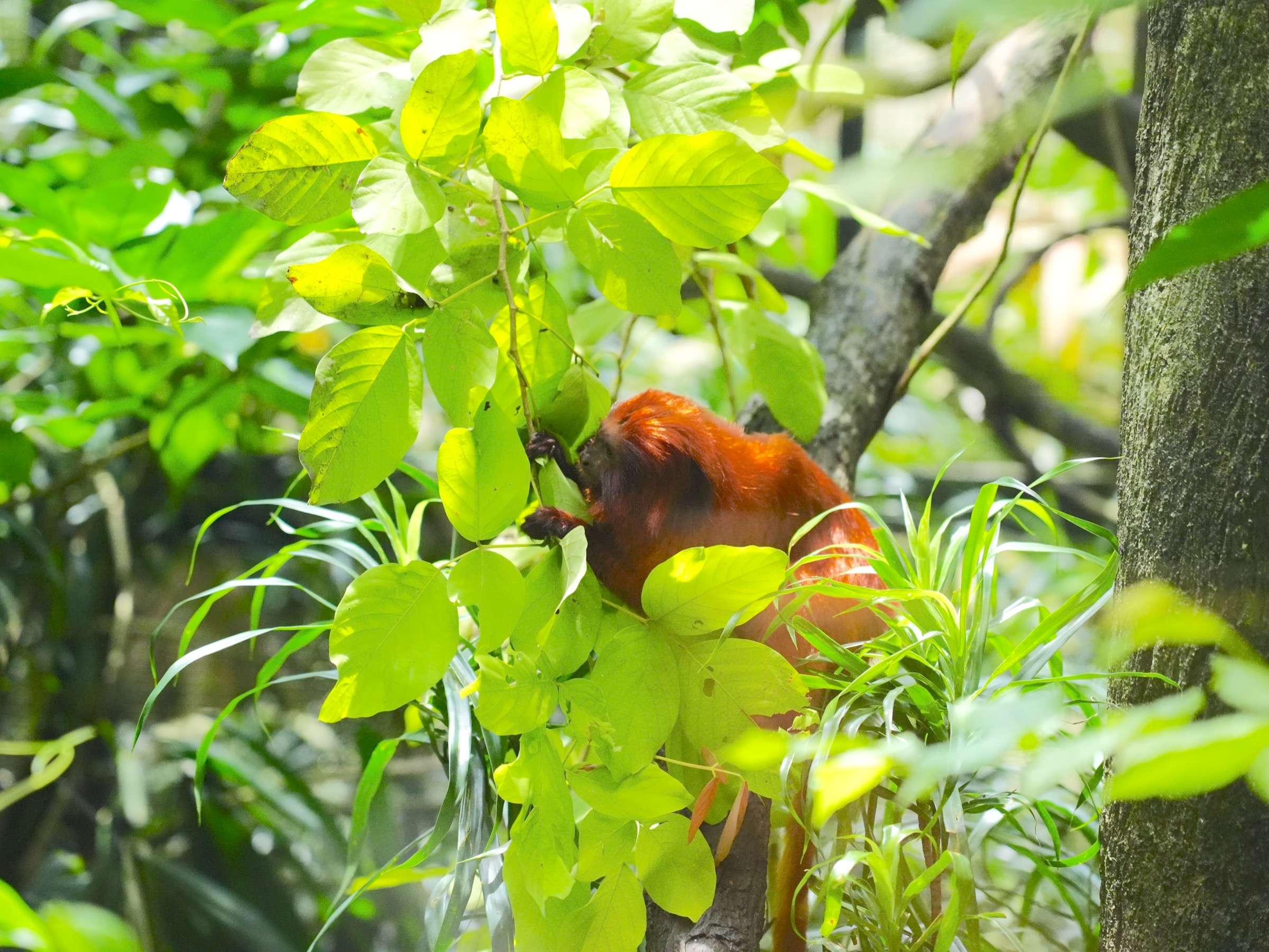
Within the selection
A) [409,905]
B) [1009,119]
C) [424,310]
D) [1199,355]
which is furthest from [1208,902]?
[409,905]

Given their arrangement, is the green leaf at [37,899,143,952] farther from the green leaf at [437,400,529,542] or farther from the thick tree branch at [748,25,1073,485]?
the thick tree branch at [748,25,1073,485]

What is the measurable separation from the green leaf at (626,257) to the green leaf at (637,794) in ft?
1.01

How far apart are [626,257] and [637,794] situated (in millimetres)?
354

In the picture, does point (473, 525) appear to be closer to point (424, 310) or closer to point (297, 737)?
point (424, 310)

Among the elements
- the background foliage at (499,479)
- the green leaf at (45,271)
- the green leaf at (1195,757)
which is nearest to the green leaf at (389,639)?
the background foliage at (499,479)

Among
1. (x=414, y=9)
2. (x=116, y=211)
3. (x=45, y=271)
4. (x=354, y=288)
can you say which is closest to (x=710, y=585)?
(x=354, y=288)

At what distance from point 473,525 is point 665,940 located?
403mm

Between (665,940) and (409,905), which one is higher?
(665,940)

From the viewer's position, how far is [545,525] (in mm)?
698

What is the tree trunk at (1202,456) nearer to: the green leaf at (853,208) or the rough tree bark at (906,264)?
the green leaf at (853,208)

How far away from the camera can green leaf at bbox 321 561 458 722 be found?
541mm

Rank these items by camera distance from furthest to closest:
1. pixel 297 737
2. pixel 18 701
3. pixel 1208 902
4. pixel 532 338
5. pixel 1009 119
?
pixel 297 737, pixel 18 701, pixel 1009 119, pixel 532 338, pixel 1208 902

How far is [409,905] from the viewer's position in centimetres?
194

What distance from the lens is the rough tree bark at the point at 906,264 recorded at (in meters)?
1.22
